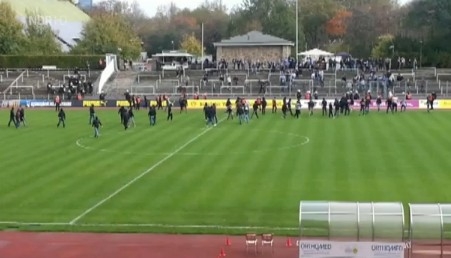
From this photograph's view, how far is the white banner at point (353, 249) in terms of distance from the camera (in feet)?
58.4

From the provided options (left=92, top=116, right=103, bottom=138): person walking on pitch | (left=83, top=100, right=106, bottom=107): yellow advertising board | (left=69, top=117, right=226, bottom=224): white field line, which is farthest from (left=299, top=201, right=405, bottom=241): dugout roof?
(left=83, top=100, right=106, bottom=107): yellow advertising board

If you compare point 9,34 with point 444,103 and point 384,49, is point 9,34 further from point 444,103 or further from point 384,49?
point 444,103

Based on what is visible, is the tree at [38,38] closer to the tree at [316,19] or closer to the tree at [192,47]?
the tree at [192,47]

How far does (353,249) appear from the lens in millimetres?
17938

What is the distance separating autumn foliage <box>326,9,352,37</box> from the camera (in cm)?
12278

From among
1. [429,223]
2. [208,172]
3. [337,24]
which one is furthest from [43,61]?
[429,223]

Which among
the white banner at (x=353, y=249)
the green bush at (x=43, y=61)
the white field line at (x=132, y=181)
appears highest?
the green bush at (x=43, y=61)

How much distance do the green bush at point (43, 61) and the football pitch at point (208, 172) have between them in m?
37.6

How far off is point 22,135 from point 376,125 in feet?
67.3

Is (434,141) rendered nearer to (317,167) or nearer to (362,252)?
(317,167)

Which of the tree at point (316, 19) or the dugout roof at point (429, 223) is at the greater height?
the tree at point (316, 19)

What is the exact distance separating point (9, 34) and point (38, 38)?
5011 millimetres

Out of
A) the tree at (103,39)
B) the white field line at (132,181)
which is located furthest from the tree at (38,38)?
the white field line at (132,181)

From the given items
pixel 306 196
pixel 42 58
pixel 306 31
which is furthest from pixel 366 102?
pixel 306 31
